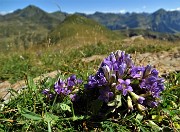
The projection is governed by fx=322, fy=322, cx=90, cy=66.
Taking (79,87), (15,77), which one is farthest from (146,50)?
(79,87)

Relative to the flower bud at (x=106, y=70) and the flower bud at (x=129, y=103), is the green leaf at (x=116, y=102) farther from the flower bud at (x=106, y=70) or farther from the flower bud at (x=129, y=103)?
the flower bud at (x=106, y=70)

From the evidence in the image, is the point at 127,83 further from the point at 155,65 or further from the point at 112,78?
the point at 155,65

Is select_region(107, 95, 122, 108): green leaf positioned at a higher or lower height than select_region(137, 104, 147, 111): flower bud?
higher

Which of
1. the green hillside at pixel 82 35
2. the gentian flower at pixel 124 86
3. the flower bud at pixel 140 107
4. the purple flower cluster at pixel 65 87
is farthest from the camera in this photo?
the green hillside at pixel 82 35

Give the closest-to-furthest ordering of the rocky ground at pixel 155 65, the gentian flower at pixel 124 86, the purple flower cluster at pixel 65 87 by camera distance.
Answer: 1. the gentian flower at pixel 124 86
2. the purple flower cluster at pixel 65 87
3. the rocky ground at pixel 155 65

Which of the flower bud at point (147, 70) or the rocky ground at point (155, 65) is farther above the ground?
the flower bud at point (147, 70)

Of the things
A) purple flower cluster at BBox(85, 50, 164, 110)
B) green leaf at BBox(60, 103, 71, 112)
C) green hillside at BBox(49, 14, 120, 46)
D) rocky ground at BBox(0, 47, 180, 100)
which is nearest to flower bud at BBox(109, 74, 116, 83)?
purple flower cluster at BBox(85, 50, 164, 110)

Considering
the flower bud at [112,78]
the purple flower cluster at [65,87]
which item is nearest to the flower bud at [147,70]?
the flower bud at [112,78]

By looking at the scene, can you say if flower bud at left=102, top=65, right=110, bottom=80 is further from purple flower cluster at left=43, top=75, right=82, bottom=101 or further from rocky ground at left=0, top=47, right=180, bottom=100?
rocky ground at left=0, top=47, right=180, bottom=100
